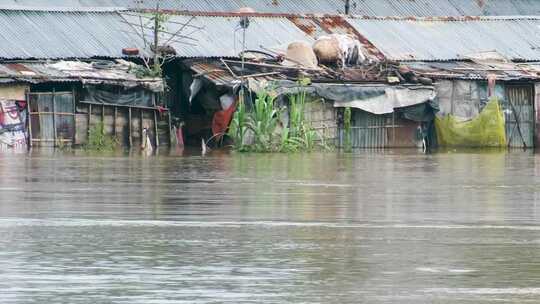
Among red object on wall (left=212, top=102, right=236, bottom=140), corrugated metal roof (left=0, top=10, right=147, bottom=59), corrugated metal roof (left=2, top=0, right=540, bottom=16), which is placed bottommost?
red object on wall (left=212, top=102, right=236, bottom=140)

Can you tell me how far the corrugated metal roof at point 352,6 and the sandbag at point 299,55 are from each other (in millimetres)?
4359

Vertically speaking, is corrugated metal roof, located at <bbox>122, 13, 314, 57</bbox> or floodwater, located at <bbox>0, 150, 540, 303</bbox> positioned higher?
corrugated metal roof, located at <bbox>122, 13, 314, 57</bbox>

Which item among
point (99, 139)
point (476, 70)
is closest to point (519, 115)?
point (476, 70)

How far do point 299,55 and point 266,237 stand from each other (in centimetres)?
2391

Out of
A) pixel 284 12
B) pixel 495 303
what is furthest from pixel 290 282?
pixel 284 12

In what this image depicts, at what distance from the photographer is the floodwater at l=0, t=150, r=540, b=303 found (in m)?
8.30

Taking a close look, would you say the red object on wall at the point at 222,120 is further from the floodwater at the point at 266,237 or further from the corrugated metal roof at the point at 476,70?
the floodwater at the point at 266,237

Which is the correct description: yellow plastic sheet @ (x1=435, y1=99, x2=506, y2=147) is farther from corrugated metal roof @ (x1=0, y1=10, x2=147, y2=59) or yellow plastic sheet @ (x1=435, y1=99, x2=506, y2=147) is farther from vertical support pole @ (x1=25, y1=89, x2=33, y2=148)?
vertical support pole @ (x1=25, y1=89, x2=33, y2=148)

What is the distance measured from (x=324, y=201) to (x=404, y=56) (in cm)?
2266

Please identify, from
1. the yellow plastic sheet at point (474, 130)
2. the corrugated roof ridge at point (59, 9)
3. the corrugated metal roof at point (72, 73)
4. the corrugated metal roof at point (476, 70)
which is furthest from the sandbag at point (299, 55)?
the corrugated roof ridge at point (59, 9)

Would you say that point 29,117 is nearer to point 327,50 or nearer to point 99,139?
point 99,139

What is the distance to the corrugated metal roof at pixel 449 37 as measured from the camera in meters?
38.3

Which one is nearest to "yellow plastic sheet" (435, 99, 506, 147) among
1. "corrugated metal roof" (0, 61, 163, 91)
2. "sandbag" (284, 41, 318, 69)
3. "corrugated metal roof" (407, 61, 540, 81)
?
"corrugated metal roof" (407, 61, 540, 81)

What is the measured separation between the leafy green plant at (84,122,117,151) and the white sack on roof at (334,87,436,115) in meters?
5.30
